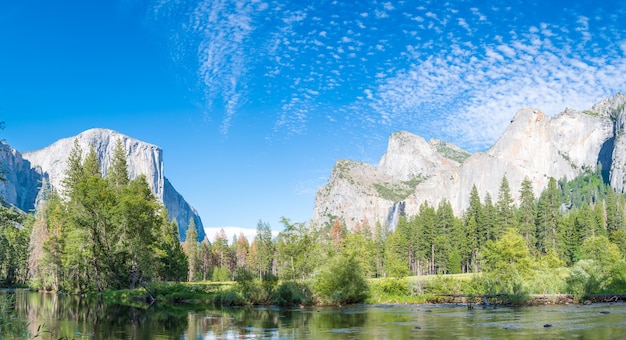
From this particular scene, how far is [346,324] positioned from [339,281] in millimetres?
17677

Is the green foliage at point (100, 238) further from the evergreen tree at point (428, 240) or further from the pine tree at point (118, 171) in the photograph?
the evergreen tree at point (428, 240)

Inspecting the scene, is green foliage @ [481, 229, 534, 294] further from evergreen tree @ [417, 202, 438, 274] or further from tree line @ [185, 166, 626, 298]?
evergreen tree @ [417, 202, 438, 274]

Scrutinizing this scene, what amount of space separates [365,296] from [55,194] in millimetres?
63267

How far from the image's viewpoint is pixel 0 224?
2211 cm

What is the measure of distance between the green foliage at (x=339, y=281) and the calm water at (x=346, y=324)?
24.9 ft

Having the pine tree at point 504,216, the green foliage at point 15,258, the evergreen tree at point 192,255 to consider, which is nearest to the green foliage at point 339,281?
the pine tree at point 504,216

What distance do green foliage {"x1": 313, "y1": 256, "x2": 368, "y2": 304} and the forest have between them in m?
0.10

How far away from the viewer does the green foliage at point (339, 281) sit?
48.4 m

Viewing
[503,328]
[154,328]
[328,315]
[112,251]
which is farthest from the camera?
[112,251]

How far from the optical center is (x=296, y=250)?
76562 mm

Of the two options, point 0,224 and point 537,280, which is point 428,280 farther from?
point 0,224

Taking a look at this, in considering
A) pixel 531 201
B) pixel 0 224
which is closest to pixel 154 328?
pixel 0 224

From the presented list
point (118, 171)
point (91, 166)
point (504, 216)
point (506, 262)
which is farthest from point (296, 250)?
point (504, 216)

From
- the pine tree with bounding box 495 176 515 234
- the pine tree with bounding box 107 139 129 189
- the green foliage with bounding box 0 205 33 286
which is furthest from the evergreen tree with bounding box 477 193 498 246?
the green foliage with bounding box 0 205 33 286
